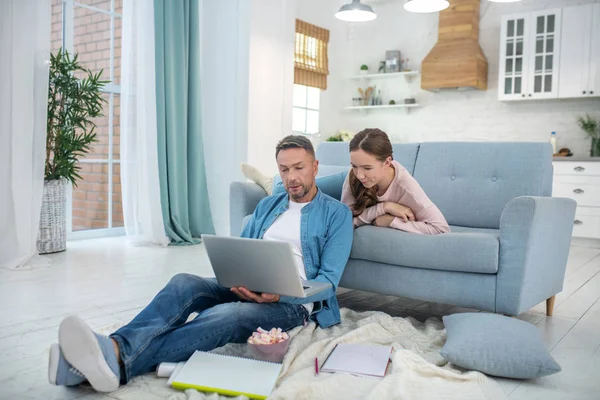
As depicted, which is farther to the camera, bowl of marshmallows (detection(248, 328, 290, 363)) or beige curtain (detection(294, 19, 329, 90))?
beige curtain (detection(294, 19, 329, 90))

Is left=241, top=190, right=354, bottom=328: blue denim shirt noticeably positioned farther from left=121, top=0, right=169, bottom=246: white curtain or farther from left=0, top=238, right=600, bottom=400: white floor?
left=121, top=0, right=169, bottom=246: white curtain

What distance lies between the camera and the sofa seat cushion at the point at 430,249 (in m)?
2.31

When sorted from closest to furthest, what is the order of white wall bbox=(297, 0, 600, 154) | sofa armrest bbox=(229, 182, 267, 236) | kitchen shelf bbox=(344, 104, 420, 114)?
sofa armrest bbox=(229, 182, 267, 236), white wall bbox=(297, 0, 600, 154), kitchen shelf bbox=(344, 104, 420, 114)

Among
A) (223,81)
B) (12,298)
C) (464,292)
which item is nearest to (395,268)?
(464,292)

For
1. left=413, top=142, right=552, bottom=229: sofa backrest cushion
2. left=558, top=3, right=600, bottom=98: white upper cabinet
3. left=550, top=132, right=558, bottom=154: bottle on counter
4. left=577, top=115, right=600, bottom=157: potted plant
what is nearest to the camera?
left=413, top=142, right=552, bottom=229: sofa backrest cushion

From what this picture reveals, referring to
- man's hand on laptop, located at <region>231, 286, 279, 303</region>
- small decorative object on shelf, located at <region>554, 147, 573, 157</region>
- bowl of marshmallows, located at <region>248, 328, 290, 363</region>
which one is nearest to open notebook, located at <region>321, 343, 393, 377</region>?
bowl of marshmallows, located at <region>248, 328, 290, 363</region>

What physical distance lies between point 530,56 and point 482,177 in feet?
10.6

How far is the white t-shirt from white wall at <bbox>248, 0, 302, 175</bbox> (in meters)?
3.11

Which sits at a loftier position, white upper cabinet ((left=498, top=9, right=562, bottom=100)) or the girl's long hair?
white upper cabinet ((left=498, top=9, right=562, bottom=100))

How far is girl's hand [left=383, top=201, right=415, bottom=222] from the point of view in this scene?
250 cm

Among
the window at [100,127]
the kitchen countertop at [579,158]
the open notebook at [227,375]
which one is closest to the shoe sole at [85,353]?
the open notebook at [227,375]

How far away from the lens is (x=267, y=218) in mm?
2262

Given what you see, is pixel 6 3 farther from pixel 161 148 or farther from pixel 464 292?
pixel 464 292

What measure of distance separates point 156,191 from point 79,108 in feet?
2.96
